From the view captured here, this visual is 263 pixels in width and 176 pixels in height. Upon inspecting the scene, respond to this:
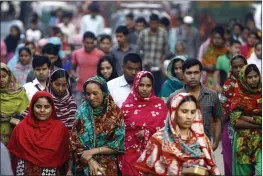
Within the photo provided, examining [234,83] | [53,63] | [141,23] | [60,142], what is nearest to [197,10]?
[141,23]

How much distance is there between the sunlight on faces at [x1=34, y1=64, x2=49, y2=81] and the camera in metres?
11.9

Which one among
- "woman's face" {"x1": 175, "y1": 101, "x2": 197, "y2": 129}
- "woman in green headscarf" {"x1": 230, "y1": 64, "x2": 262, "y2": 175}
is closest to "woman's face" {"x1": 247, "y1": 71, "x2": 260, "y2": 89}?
Result: "woman in green headscarf" {"x1": 230, "y1": 64, "x2": 262, "y2": 175}

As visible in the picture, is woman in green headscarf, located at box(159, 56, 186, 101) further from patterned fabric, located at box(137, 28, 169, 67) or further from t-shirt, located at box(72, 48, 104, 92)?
patterned fabric, located at box(137, 28, 169, 67)

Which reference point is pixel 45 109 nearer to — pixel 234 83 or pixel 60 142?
pixel 60 142

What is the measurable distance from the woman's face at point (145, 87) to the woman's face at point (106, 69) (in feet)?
5.49

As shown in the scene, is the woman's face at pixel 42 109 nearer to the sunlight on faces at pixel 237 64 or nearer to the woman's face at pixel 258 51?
the sunlight on faces at pixel 237 64

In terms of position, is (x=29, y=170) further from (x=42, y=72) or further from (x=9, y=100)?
(x=42, y=72)

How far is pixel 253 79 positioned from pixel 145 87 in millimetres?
1201

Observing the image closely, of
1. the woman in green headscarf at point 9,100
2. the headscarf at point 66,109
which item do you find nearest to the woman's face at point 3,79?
the woman in green headscarf at point 9,100

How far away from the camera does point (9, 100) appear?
37.0 ft

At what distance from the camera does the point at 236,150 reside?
11211 mm

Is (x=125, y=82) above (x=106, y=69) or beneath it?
beneath

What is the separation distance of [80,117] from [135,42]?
1012cm

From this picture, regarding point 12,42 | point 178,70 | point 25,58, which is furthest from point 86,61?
point 12,42
